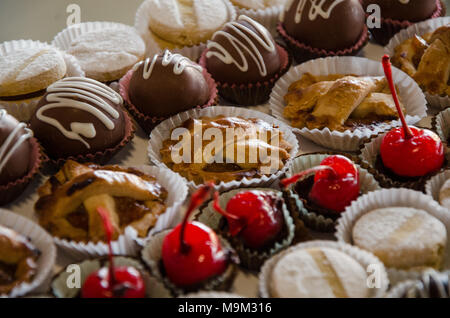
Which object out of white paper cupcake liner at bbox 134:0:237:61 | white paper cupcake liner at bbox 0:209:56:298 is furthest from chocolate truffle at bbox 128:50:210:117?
white paper cupcake liner at bbox 0:209:56:298

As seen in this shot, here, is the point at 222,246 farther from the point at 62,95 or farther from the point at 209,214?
the point at 62,95

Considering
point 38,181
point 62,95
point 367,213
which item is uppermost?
point 62,95

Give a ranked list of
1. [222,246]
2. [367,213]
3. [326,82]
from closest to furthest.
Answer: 1. [222,246]
2. [367,213]
3. [326,82]

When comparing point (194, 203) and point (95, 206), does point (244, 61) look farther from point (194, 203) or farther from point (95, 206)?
point (194, 203)

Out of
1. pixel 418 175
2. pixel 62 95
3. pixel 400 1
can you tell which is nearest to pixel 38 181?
pixel 62 95

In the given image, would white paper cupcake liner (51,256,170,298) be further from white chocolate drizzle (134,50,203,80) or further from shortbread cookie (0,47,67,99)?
shortbread cookie (0,47,67,99)

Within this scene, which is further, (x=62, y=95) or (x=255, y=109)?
(x=255, y=109)
